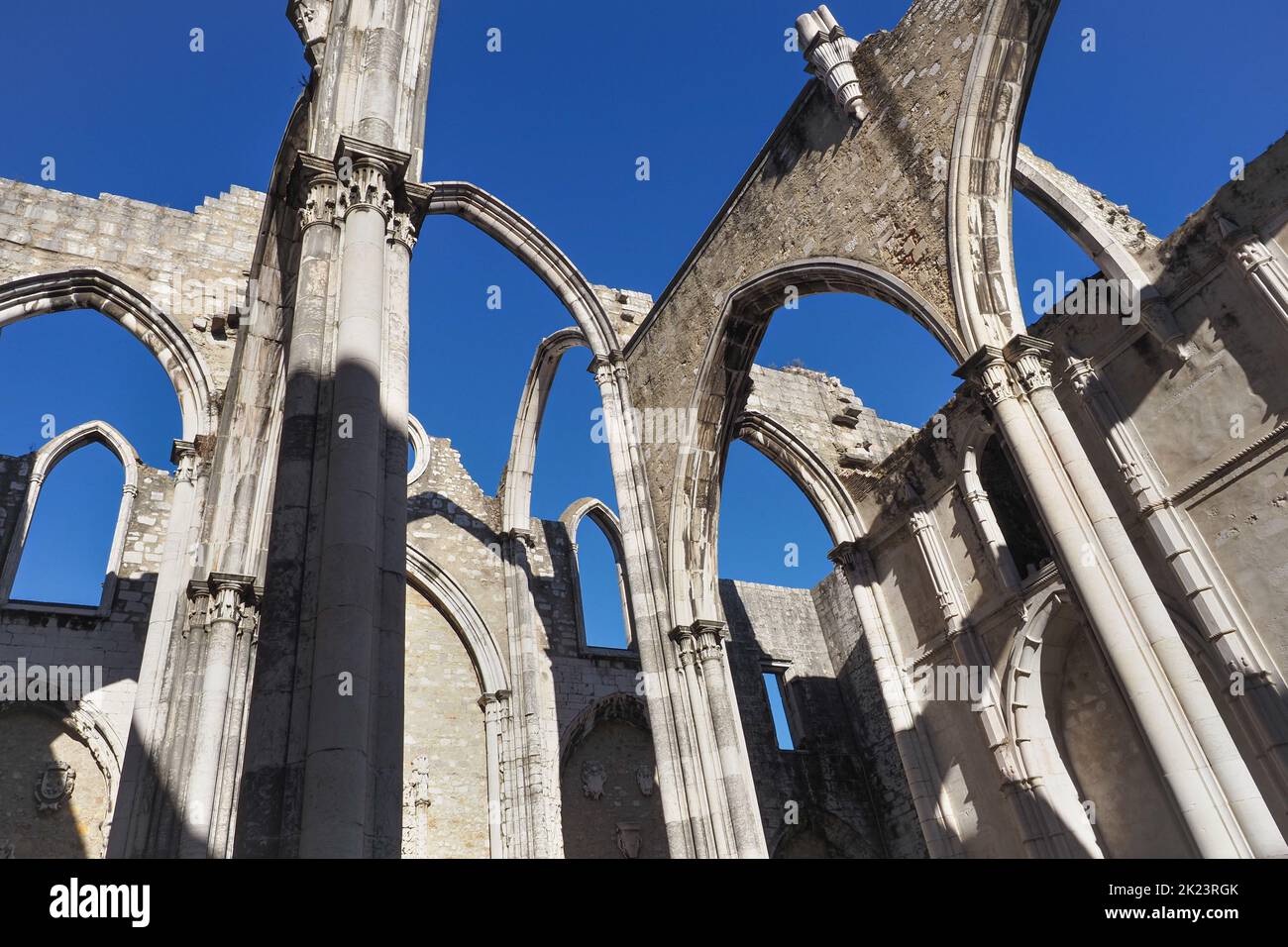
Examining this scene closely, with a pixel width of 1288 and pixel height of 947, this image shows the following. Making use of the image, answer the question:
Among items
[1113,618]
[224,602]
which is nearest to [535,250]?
[224,602]

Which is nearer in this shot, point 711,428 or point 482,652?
point 711,428

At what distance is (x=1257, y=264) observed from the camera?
8508mm

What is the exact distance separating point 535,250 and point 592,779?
8.06m

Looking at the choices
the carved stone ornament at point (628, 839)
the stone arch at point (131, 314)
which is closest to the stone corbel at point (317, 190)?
the stone arch at point (131, 314)

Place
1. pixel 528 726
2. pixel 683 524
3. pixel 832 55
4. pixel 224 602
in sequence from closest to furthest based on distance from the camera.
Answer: pixel 224 602 → pixel 832 55 → pixel 683 524 → pixel 528 726

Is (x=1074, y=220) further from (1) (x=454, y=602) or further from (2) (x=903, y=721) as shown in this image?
(1) (x=454, y=602)

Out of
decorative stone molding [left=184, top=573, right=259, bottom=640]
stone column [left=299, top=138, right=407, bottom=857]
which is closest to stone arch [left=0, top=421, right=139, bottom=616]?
decorative stone molding [left=184, top=573, right=259, bottom=640]

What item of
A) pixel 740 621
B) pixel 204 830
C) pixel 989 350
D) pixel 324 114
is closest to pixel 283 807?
pixel 204 830

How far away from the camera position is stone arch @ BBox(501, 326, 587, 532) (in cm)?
1409

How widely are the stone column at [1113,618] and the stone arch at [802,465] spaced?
7081mm

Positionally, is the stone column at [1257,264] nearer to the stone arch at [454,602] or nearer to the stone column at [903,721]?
the stone column at [903,721]

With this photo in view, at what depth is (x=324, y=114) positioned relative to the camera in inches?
240

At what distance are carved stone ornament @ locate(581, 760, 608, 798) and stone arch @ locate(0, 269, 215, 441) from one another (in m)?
7.46
